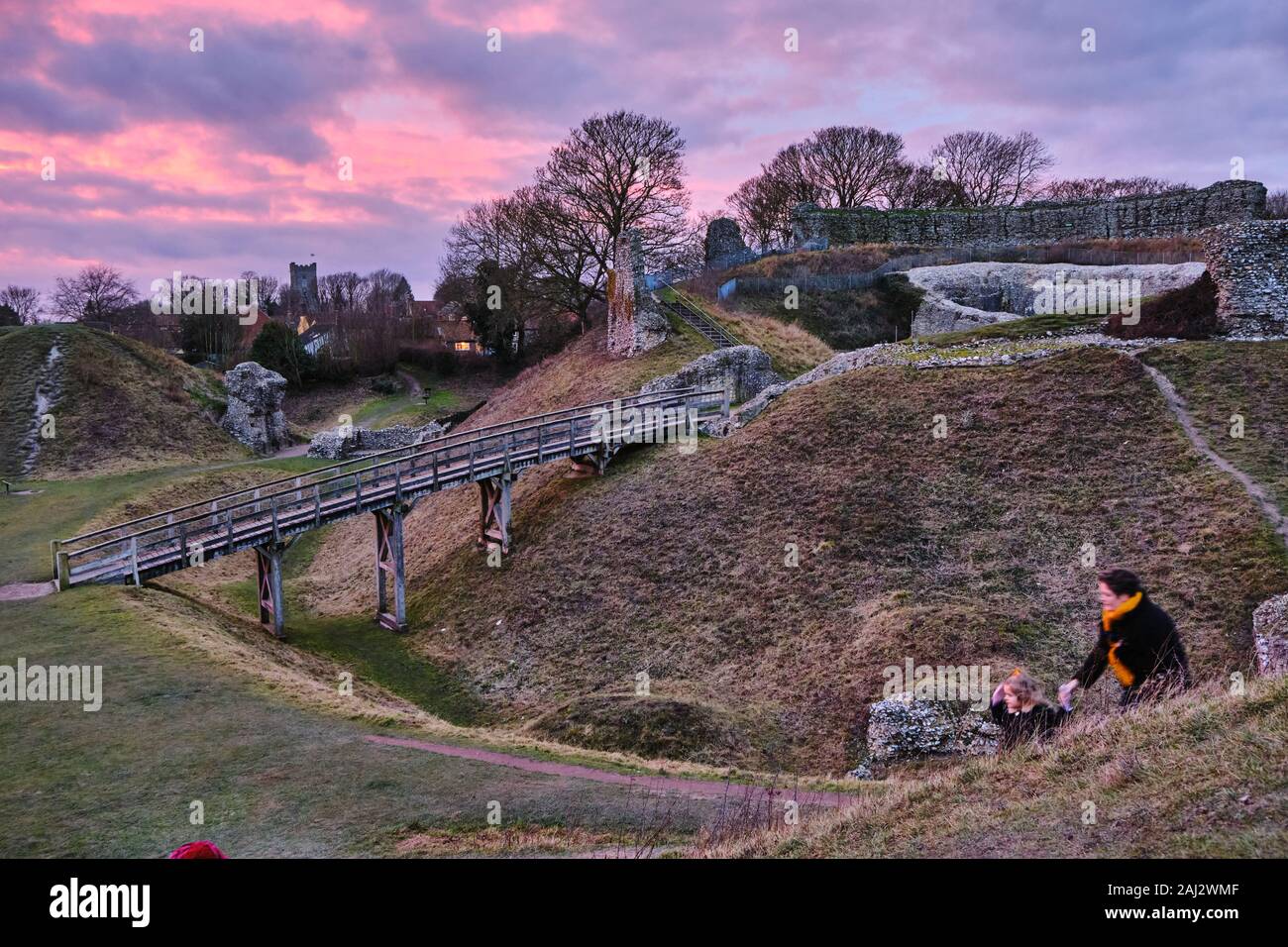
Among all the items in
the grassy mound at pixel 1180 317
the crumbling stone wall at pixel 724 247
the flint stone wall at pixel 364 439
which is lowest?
the flint stone wall at pixel 364 439

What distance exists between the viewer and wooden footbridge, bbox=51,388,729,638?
62.1ft

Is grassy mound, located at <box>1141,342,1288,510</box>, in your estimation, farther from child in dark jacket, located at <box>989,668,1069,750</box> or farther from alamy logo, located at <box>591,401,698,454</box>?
alamy logo, located at <box>591,401,698,454</box>

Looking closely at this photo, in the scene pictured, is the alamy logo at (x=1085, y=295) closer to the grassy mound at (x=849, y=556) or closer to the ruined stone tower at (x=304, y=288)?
the grassy mound at (x=849, y=556)

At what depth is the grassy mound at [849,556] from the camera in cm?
1505

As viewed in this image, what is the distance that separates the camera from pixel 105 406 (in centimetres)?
3888

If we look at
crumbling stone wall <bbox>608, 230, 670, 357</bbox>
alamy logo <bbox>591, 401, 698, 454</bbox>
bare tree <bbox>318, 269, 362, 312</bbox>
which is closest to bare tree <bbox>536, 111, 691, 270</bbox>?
crumbling stone wall <bbox>608, 230, 670, 357</bbox>

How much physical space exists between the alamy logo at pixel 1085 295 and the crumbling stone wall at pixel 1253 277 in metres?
3.99

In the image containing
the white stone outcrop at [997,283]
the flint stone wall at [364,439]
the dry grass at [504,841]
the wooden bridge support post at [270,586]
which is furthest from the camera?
the flint stone wall at [364,439]

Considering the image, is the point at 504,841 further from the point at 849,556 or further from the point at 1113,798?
the point at 849,556

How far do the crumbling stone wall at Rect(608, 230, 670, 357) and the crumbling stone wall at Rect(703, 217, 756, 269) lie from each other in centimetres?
1472

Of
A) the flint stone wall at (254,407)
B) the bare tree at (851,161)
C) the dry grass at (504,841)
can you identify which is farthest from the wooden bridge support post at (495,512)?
the bare tree at (851,161)

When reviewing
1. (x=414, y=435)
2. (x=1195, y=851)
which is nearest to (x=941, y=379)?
(x=1195, y=851)
